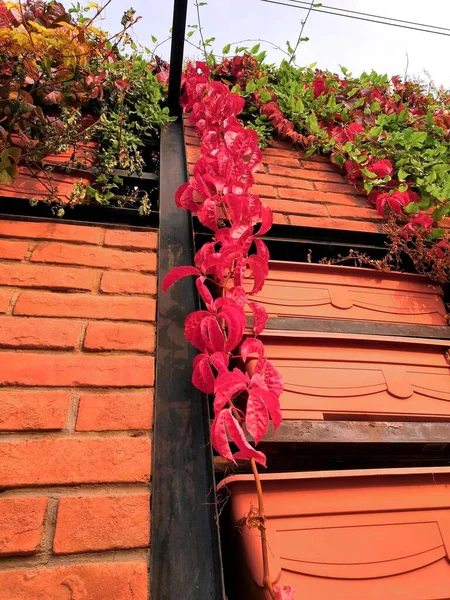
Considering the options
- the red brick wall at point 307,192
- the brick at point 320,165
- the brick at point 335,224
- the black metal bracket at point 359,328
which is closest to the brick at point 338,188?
the red brick wall at point 307,192

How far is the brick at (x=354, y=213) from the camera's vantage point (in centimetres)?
160

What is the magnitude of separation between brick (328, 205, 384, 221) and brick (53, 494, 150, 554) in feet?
4.11

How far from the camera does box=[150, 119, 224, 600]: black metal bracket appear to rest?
2.21 ft

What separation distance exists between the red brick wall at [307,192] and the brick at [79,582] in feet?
3.74

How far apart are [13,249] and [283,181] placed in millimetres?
1079

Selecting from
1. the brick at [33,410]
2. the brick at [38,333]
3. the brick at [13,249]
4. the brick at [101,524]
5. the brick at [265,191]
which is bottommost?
the brick at [101,524]

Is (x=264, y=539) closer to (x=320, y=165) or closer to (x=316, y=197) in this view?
(x=316, y=197)

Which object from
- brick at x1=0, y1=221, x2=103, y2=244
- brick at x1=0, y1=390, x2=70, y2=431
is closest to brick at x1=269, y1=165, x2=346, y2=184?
brick at x1=0, y1=221, x2=103, y2=244

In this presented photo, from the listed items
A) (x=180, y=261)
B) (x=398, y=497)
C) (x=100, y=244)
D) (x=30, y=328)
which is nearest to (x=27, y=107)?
(x=100, y=244)

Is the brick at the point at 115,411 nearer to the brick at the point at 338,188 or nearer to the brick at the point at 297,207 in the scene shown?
the brick at the point at 297,207

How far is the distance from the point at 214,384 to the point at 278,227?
2.56 ft

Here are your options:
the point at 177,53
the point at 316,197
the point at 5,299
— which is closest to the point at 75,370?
the point at 5,299

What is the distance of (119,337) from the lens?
3.09 feet

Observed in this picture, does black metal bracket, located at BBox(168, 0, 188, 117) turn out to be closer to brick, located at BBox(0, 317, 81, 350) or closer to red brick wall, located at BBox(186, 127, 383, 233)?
red brick wall, located at BBox(186, 127, 383, 233)
